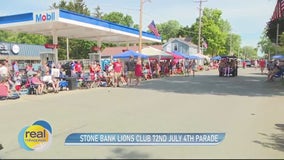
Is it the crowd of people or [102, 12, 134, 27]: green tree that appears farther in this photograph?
[102, 12, 134, 27]: green tree

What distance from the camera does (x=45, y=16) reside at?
23938 mm

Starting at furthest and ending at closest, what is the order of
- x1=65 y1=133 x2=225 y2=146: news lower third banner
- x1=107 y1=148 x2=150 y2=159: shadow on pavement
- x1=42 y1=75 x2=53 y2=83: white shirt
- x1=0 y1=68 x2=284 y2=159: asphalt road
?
x1=42 y1=75 x2=53 y2=83: white shirt, x1=65 y1=133 x2=225 y2=146: news lower third banner, x1=0 y1=68 x2=284 y2=159: asphalt road, x1=107 y1=148 x2=150 y2=159: shadow on pavement

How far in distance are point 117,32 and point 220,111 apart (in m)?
21.1

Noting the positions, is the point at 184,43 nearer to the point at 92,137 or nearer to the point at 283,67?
the point at 283,67

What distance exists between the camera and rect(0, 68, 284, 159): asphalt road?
657 cm

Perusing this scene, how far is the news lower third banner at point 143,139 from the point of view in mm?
7270

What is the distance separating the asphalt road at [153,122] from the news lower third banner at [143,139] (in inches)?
10.2

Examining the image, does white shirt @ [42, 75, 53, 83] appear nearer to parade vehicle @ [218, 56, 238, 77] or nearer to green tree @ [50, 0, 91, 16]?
parade vehicle @ [218, 56, 238, 77]

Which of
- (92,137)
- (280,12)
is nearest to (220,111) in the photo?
(92,137)

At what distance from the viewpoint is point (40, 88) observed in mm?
17375

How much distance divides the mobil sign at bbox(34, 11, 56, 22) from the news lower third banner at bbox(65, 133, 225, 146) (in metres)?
16.8

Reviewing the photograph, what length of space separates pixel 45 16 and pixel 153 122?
1668 centimetres

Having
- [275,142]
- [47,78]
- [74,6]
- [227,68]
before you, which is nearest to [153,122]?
[275,142]

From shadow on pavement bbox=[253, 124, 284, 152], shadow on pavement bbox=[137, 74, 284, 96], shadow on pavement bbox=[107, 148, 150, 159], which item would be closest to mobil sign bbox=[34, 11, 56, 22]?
shadow on pavement bbox=[137, 74, 284, 96]
